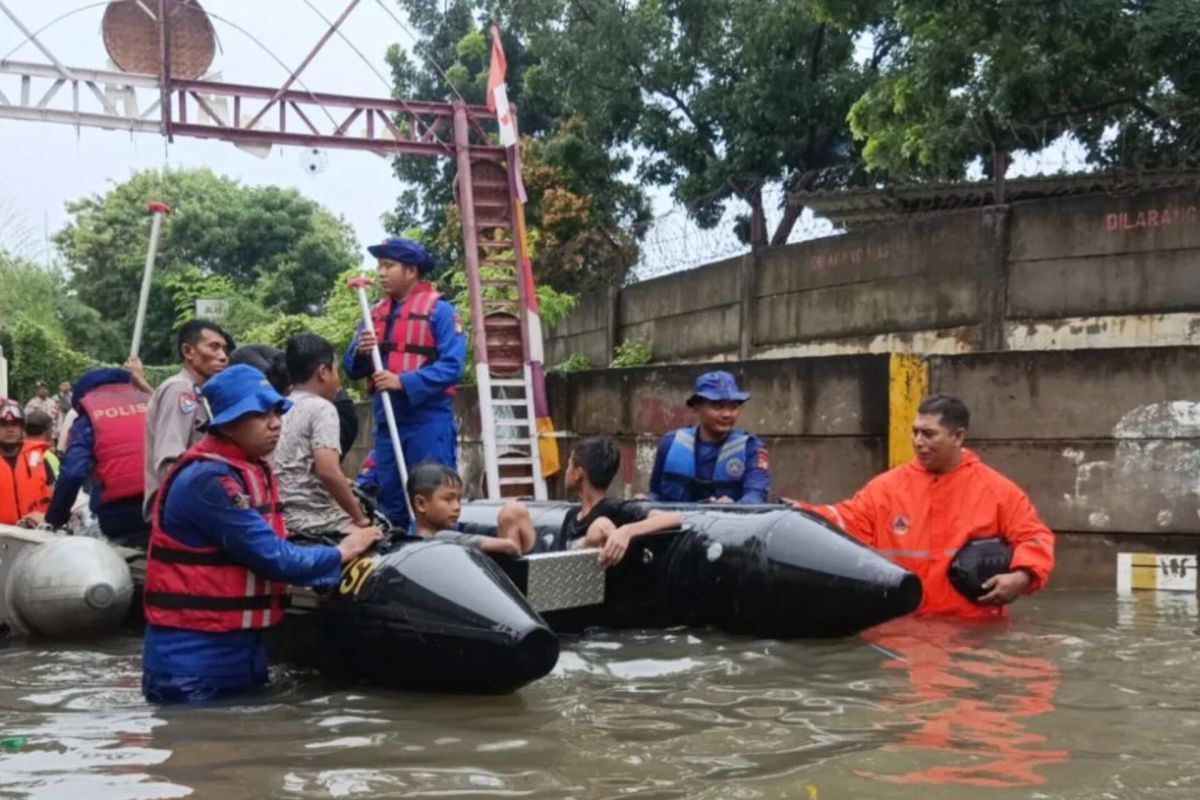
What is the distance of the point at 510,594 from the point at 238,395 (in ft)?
3.89

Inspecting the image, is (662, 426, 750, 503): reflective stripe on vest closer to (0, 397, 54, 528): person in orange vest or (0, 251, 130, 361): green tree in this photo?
(0, 397, 54, 528): person in orange vest

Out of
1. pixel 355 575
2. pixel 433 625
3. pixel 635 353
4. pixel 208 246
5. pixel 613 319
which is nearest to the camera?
pixel 433 625

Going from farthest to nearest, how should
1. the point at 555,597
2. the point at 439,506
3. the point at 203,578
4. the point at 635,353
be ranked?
1. the point at 635,353
2. the point at 555,597
3. the point at 439,506
4. the point at 203,578

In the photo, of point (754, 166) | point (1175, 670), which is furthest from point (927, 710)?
point (754, 166)

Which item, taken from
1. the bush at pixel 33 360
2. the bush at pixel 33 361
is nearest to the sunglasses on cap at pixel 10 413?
the bush at pixel 33 361

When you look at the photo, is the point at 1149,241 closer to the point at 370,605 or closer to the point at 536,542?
the point at 536,542

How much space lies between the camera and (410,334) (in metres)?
6.42

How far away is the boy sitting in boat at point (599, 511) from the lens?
580 cm

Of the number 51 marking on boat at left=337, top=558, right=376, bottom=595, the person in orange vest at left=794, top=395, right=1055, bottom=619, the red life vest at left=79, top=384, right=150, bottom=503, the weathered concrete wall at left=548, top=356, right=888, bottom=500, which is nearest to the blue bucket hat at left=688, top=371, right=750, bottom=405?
the person in orange vest at left=794, top=395, right=1055, bottom=619

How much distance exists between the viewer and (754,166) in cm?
1828

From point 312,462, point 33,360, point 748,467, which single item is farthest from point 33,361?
point 312,462

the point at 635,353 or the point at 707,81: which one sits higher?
the point at 707,81

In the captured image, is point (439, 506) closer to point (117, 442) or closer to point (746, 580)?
point (746, 580)

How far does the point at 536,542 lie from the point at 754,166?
12.9m
